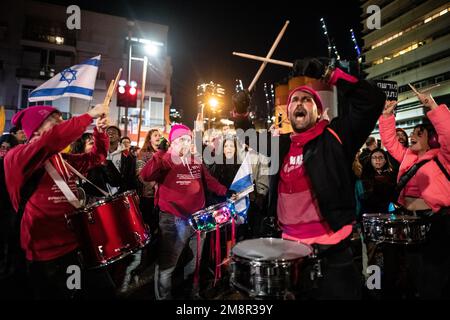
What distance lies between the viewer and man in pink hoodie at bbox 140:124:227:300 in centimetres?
456

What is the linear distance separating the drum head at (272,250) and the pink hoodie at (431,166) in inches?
96.1

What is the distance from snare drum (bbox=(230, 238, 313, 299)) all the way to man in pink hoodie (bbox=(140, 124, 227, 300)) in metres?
2.29

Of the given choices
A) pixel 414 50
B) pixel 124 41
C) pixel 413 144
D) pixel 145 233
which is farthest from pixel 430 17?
pixel 145 233

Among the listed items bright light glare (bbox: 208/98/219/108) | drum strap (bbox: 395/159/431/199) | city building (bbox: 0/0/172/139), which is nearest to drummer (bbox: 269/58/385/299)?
drum strap (bbox: 395/159/431/199)

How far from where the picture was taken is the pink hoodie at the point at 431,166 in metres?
3.52

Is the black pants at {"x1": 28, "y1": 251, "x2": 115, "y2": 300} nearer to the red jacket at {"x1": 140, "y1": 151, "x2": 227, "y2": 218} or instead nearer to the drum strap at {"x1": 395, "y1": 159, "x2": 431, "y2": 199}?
the red jacket at {"x1": 140, "y1": 151, "x2": 227, "y2": 218}

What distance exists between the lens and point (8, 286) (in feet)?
17.1

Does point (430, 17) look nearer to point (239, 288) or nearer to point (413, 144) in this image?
point (413, 144)

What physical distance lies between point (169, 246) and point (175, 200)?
2.35 ft

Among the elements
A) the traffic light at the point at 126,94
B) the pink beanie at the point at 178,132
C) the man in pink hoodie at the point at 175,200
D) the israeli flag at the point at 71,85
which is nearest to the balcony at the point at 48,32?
the traffic light at the point at 126,94

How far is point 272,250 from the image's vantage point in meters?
2.47

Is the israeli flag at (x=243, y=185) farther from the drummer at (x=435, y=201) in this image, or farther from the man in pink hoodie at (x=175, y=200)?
the drummer at (x=435, y=201)

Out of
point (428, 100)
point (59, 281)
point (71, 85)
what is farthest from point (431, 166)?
point (71, 85)

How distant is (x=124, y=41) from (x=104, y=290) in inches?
1324
